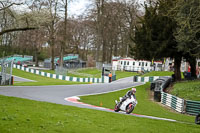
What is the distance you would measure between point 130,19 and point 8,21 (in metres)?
44.4

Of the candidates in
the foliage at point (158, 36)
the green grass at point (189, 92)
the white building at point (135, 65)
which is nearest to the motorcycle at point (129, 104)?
the green grass at point (189, 92)

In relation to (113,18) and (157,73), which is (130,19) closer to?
(113,18)

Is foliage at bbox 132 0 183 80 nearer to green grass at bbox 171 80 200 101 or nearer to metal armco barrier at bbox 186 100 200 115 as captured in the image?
green grass at bbox 171 80 200 101

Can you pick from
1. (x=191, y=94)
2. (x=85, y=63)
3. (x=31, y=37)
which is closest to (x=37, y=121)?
(x=191, y=94)

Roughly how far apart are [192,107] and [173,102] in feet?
6.88

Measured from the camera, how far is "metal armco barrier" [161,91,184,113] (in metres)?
19.5

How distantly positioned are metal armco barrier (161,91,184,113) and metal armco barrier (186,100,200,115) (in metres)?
0.41

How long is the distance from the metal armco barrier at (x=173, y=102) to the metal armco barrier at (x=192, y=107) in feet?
1.33

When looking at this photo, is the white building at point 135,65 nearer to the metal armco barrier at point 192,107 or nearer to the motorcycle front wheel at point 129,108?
the metal armco barrier at point 192,107

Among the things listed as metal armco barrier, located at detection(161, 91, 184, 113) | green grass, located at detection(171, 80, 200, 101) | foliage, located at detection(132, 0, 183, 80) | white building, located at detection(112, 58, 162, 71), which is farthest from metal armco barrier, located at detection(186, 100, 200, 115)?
white building, located at detection(112, 58, 162, 71)

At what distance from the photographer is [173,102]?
21.0 meters

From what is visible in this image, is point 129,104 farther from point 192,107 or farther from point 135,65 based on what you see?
point 135,65

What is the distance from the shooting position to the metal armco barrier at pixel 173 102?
64.1 feet

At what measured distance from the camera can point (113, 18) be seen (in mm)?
58938
